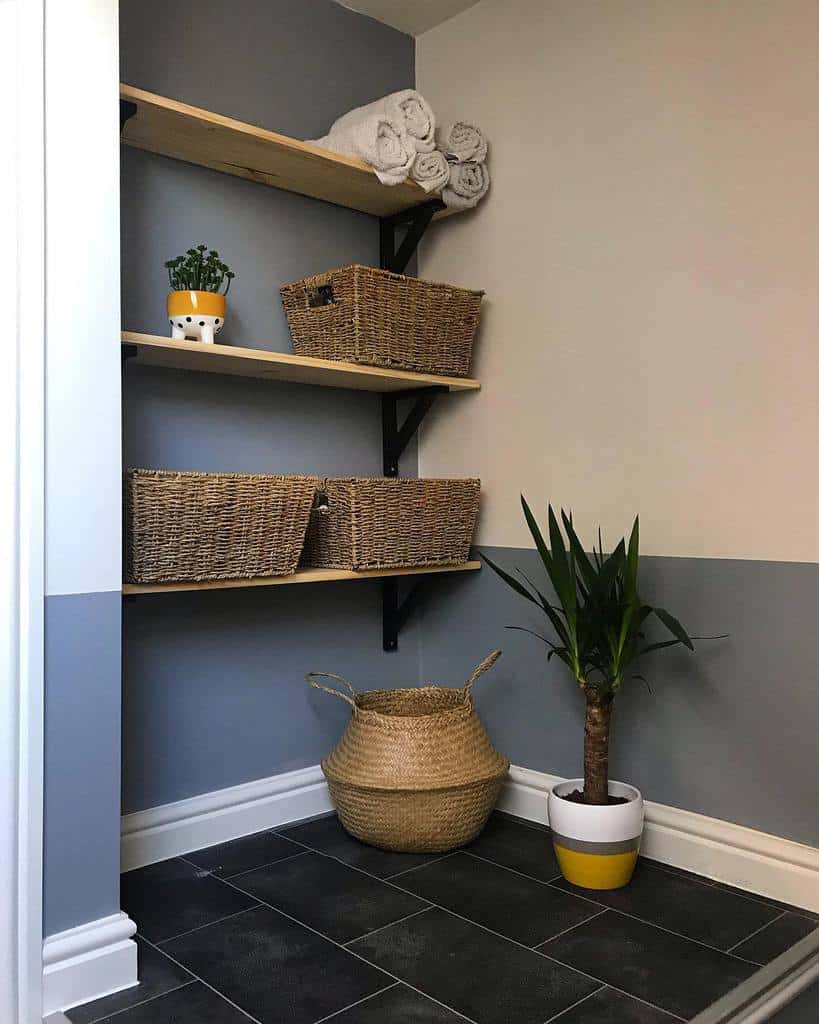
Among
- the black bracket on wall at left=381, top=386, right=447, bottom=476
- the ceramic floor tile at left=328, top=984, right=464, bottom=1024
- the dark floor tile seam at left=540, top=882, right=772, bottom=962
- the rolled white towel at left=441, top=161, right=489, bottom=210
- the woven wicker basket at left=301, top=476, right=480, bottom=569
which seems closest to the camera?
the ceramic floor tile at left=328, top=984, right=464, bottom=1024

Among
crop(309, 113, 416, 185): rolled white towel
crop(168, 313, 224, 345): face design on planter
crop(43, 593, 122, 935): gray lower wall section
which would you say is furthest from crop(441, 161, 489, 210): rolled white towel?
crop(43, 593, 122, 935): gray lower wall section

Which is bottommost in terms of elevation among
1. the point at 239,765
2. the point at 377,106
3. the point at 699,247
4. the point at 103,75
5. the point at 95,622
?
the point at 239,765

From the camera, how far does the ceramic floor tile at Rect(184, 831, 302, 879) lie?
200 cm

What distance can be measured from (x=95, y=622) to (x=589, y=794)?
3.47ft

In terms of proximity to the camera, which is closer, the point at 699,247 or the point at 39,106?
the point at 39,106

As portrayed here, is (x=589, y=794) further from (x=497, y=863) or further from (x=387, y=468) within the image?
(x=387, y=468)

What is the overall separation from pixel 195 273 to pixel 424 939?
141 centimetres

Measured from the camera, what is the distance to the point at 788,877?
181 cm

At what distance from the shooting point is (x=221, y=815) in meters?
2.15

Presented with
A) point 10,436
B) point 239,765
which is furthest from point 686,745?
point 10,436

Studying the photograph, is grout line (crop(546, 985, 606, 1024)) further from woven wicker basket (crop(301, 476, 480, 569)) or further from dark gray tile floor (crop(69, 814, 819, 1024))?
woven wicker basket (crop(301, 476, 480, 569))

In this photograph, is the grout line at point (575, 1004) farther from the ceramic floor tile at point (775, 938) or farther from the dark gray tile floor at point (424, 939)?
the ceramic floor tile at point (775, 938)

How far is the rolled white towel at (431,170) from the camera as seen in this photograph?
2.19m

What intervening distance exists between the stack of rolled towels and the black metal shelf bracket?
1023mm
